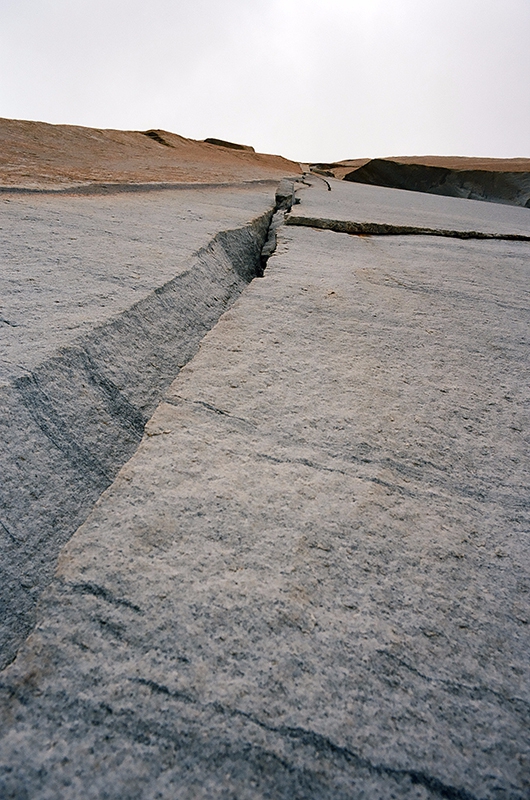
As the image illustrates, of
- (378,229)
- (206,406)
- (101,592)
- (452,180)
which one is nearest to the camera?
(101,592)

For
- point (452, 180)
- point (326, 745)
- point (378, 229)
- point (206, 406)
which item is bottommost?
point (326, 745)

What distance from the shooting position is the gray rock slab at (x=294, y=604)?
47cm

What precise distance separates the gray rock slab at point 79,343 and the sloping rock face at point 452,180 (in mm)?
5789

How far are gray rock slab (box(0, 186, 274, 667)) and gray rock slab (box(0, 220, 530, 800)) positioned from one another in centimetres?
11

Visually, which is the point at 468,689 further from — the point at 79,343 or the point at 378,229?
the point at 378,229

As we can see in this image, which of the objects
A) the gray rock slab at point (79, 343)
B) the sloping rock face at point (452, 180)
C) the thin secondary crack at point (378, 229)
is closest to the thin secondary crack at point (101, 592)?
the gray rock slab at point (79, 343)

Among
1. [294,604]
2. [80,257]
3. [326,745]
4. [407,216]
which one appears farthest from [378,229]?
[326,745]

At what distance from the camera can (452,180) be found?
684 centimetres

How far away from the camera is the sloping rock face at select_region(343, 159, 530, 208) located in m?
6.12

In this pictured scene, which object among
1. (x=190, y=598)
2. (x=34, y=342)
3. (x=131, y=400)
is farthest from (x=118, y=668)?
(x=34, y=342)

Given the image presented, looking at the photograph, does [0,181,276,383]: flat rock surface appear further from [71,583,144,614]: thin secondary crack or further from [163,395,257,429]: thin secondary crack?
[71,583,144,614]: thin secondary crack

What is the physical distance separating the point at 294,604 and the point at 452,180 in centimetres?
761

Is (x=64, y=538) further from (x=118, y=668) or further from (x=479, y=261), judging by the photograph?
(x=479, y=261)

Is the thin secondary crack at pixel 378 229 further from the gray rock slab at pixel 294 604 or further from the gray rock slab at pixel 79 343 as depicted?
the gray rock slab at pixel 294 604
